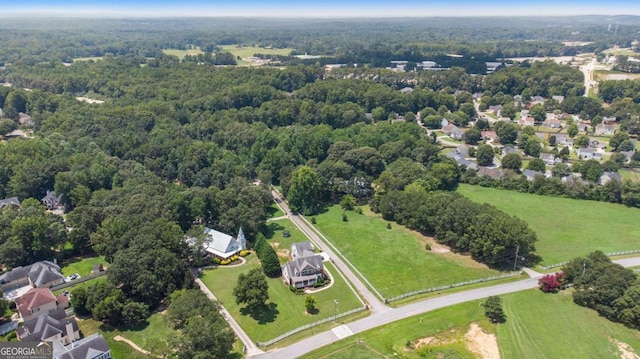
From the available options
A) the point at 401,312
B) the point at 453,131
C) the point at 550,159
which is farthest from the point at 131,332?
the point at 453,131

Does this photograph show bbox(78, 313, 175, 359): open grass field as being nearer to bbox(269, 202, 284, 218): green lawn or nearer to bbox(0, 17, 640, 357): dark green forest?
bbox(0, 17, 640, 357): dark green forest

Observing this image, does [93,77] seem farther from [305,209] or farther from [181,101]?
[305,209]

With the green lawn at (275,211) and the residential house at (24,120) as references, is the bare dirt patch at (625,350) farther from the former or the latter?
the residential house at (24,120)

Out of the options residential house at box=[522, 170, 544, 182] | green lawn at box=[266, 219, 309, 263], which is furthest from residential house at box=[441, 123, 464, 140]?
green lawn at box=[266, 219, 309, 263]

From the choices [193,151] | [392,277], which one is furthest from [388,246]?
[193,151]

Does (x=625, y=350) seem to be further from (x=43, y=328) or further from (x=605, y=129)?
(x=605, y=129)

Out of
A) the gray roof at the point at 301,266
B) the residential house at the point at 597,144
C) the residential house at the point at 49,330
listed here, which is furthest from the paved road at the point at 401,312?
the residential house at the point at 597,144
